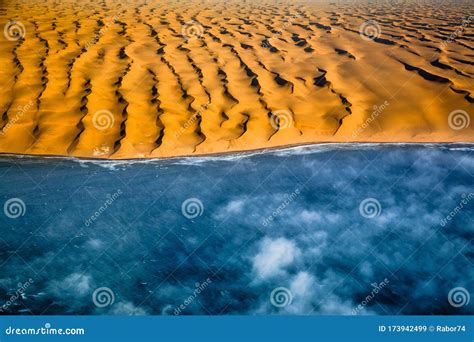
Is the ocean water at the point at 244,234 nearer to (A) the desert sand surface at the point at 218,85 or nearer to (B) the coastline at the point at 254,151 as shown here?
(B) the coastline at the point at 254,151

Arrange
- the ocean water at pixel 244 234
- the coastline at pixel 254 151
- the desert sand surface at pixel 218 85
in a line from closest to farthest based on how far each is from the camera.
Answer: the ocean water at pixel 244 234 → the coastline at pixel 254 151 → the desert sand surface at pixel 218 85

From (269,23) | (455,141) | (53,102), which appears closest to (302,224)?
A: (455,141)

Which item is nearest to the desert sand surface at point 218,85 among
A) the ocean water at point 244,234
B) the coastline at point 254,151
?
the coastline at point 254,151

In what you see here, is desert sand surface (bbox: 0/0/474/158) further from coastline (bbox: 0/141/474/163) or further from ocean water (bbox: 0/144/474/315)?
ocean water (bbox: 0/144/474/315)

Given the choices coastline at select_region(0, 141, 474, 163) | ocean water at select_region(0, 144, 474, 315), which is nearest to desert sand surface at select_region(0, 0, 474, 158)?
coastline at select_region(0, 141, 474, 163)

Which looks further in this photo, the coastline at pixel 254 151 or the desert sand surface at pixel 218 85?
the desert sand surface at pixel 218 85

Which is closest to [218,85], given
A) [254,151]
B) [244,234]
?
[254,151]
